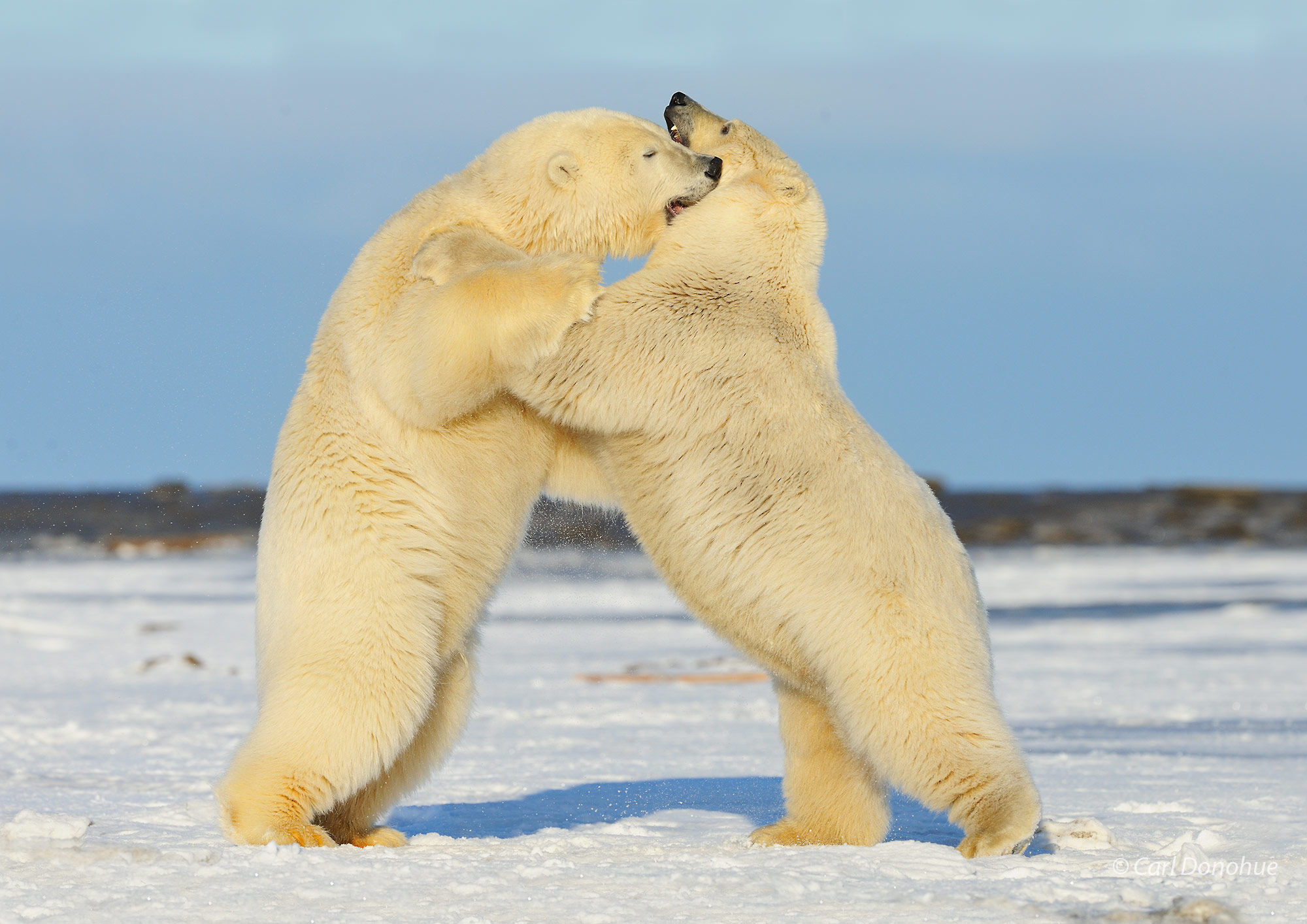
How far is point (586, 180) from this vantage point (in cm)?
404

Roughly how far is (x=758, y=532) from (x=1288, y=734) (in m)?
4.01

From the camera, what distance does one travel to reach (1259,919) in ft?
9.58

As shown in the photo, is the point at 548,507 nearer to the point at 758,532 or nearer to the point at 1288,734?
the point at 758,532

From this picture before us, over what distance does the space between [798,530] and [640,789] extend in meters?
1.86

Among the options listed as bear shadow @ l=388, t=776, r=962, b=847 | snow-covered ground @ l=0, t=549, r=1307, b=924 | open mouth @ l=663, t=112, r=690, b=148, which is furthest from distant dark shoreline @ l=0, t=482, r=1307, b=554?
open mouth @ l=663, t=112, r=690, b=148

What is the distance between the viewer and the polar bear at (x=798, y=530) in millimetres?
3502

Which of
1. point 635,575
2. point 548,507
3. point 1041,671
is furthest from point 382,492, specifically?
point 635,575

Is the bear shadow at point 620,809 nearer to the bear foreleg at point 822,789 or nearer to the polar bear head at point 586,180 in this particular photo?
the bear foreleg at point 822,789

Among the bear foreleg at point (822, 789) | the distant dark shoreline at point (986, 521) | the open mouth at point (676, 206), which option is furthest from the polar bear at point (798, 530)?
the distant dark shoreline at point (986, 521)

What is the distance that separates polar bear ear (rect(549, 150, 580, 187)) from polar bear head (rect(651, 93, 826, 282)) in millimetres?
316

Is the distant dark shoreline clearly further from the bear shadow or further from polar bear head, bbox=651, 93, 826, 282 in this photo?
polar bear head, bbox=651, 93, 826, 282

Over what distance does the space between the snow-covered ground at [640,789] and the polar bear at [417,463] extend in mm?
260

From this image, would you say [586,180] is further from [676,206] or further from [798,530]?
[798,530]

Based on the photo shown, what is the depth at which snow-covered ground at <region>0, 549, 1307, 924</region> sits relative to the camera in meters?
3.02
